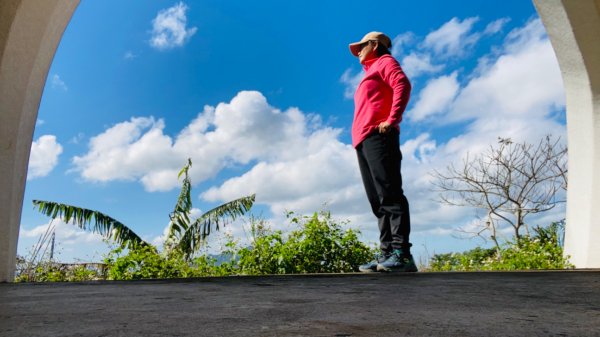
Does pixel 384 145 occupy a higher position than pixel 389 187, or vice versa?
pixel 384 145

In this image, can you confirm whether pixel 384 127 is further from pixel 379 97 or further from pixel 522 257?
pixel 522 257

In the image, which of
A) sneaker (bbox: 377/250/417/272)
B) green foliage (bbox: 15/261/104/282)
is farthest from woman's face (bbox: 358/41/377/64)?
green foliage (bbox: 15/261/104/282)

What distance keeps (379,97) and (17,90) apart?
3.14 metres

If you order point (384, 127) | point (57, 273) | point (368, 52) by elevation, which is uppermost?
point (368, 52)

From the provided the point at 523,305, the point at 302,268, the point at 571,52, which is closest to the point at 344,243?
the point at 302,268

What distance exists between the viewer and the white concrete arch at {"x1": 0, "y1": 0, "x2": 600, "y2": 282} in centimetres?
379

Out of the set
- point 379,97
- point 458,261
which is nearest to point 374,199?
point 379,97

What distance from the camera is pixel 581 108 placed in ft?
17.1

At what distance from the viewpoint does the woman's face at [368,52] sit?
4.18m

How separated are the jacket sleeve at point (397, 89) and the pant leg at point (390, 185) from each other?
0.13 metres

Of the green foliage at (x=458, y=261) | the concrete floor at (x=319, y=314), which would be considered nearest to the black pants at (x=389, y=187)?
the concrete floor at (x=319, y=314)

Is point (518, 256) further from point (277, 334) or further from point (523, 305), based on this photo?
point (277, 334)

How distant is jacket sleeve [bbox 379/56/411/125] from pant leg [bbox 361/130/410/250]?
0.13 meters

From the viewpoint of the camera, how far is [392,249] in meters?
3.73
